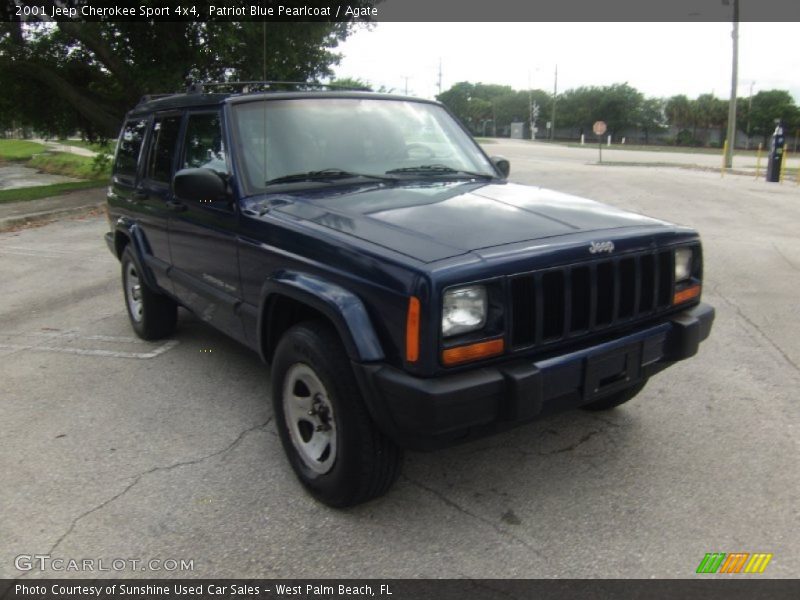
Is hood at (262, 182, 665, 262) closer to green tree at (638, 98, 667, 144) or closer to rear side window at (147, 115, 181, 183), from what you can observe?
rear side window at (147, 115, 181, 183)

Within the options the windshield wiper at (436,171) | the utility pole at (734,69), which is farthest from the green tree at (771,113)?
the windshield wiper at (436,171)

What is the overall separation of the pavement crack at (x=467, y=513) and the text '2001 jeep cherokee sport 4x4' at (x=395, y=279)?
372mm

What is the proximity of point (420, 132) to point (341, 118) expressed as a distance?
559mm

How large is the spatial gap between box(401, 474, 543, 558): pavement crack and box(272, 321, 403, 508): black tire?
1.02 feet

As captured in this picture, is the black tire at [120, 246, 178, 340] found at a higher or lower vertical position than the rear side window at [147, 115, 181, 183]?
lower

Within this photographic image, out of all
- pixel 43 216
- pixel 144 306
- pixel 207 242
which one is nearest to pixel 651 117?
pixel 43 216

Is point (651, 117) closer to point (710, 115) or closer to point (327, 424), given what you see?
point (710, 115)

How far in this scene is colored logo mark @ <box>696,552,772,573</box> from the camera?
2525 millimetres

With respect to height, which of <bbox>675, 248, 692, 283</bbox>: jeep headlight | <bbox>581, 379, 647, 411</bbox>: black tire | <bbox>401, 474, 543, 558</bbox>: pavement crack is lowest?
<bbox>401, 474, 543, 558</bbox>: pavement crack
